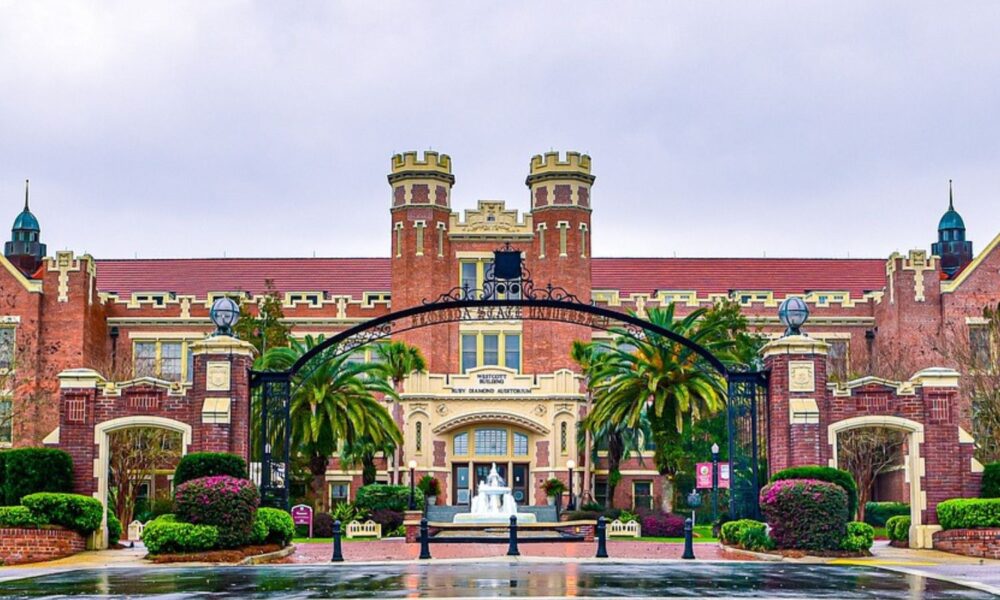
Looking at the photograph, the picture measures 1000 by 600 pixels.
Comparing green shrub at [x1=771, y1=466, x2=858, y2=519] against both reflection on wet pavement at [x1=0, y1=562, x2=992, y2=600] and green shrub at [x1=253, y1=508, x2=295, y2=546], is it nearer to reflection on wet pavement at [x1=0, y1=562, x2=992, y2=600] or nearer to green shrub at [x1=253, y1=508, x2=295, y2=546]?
reflection on wet pavement at [x1=0, y1=562, x2=992, y2=600]

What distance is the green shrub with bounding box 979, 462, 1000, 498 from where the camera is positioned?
3131cm

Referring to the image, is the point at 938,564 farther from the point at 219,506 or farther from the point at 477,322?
the point at 477,322

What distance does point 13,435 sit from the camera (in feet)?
166

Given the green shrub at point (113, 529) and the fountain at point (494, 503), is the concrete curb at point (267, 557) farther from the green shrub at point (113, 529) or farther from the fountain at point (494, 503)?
the fountain at point (494, 503)

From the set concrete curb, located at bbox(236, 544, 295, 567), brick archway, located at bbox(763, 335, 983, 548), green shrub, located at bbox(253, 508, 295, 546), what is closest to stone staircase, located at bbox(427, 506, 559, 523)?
concrete curb, located at bbox(236, 544, 295, 567)

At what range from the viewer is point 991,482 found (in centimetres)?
3142

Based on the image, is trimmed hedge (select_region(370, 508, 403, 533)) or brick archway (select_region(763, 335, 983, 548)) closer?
→ brick archway (select_region(763, 335, 983, 548))

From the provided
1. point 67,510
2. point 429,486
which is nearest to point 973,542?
point 67,510

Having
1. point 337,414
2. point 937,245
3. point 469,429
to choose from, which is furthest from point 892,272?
point 337,414

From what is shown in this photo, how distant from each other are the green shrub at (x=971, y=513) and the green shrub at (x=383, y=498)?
2101cm

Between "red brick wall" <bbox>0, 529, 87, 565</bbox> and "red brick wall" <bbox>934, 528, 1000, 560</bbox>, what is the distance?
61.3ft

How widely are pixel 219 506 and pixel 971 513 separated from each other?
15.5 meters

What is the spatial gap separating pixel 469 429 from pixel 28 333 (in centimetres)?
1794

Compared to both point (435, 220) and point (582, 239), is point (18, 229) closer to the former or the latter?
point (435, 220)
